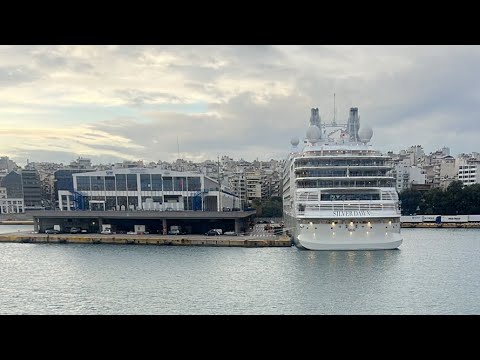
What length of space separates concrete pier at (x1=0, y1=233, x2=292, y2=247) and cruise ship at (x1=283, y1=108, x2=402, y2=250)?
3.95ft

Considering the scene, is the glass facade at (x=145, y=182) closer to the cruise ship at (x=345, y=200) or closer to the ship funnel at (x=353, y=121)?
the cruise ship at (x=345, y=200)

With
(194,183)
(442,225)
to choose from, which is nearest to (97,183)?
(194,183)

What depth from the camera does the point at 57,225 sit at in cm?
1347

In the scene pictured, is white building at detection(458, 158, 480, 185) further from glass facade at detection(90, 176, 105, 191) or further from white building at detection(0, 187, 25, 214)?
white building at detection(0, 187, 25, 214)

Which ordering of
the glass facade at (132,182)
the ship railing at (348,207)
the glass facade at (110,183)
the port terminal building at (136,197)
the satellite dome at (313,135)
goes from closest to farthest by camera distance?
the ship railing at (348,207) < the satellite dome at (313,135) < the port terminal building at (136,197) < the glass facade at (132,182) < the glass facade at (110,183)

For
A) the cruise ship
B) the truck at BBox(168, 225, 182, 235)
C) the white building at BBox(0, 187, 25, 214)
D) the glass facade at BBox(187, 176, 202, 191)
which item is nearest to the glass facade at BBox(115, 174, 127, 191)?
the glass facade at BBox(187, 176, 202, 191)

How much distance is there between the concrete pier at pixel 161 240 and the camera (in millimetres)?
10242

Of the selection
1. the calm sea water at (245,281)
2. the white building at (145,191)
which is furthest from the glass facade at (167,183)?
the calm sea water at (245,281)

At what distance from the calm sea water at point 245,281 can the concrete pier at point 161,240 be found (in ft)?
1.84

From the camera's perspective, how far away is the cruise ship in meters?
8.59

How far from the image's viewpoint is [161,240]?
11070 millimetres

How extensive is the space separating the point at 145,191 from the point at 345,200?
8274 mm
